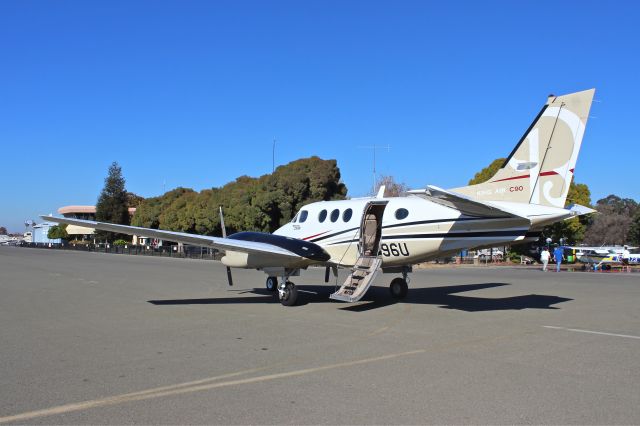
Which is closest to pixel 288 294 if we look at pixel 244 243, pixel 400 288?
pixel 244 243

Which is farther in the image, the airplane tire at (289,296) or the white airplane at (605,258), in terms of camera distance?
the white airplane at (605,258)

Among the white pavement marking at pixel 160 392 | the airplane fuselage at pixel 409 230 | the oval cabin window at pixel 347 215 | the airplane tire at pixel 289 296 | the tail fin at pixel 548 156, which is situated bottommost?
the white pavement marking at pixel 160 392

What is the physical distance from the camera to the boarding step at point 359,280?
13234 millimetres

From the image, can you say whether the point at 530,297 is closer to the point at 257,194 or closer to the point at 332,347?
the point at 332,347

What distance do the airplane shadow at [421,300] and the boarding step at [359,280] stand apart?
1.94ft

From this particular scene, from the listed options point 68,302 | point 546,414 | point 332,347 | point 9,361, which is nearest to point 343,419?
point 546,414

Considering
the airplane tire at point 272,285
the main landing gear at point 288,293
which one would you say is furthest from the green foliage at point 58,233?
the main landing gear at point 288,293

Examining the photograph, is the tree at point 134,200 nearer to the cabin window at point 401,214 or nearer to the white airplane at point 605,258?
the white airplane at point 605,258

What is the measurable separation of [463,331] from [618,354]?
110 inches

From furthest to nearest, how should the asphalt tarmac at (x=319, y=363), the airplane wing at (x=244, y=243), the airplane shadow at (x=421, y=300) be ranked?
1. the airplane shadow at (x=421, y=300)
2. the airplane wing at (x=244, y=243)
3. the asphalt tarmac at (x=319, y=363)

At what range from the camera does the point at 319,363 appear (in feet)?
24.7

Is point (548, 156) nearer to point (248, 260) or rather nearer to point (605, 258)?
point (248, 260)

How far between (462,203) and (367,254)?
397 cm

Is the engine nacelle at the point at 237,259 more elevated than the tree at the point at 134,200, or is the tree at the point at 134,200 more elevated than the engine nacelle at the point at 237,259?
the tree at the point at 134,200
